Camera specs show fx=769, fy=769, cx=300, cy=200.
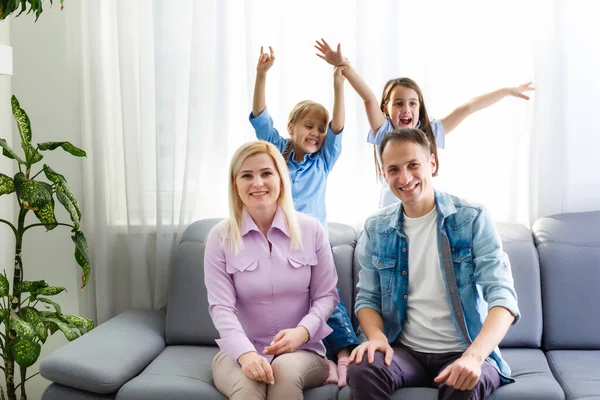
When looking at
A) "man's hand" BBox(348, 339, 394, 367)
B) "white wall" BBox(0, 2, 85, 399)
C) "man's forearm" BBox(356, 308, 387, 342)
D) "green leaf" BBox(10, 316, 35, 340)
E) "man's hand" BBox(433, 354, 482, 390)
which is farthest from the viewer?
"white wall" BBox(0, 2, 85, 399)

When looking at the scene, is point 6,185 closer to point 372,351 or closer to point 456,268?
point 372,351

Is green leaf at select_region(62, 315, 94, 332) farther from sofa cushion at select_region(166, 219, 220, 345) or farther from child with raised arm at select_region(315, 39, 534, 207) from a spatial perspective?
child with raised arm at select_region(315, 39, 534, 207)

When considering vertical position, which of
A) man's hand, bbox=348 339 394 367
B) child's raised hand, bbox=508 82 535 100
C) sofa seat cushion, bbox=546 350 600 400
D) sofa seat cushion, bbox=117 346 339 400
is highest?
child's raised hand, bbox=508 82 535 100

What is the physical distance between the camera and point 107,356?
101 inches

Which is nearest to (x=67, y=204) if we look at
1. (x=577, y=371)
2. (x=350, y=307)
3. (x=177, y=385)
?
(x=177, y=385)

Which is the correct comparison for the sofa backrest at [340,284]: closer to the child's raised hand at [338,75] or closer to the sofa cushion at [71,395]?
the sofa cushion at [71,395]

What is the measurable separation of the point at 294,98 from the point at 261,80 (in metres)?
0.37

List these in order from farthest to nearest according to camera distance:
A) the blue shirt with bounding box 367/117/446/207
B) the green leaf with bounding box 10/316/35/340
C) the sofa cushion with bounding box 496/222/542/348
Answer: the blue shirt with bounding box 367/117/446/207, the sofa cushion with bounding box 496/222/542/348, the green leaf with bounding box 10/316/35/340

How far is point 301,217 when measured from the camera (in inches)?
102

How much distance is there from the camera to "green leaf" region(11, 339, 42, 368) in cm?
265

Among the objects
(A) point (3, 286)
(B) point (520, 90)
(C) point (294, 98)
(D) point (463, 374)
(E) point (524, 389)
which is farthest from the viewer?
(C) point (294, 98)

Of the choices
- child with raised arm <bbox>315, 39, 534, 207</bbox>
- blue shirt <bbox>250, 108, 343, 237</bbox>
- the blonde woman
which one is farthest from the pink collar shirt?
child with raised arm <bbox>315, 39, 534, 207</bbox>

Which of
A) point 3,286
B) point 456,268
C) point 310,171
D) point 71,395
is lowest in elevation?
point 71,395

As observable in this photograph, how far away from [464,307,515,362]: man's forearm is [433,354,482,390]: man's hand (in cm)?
4
